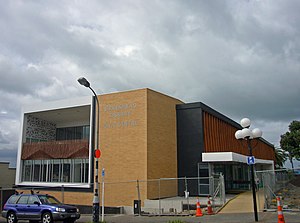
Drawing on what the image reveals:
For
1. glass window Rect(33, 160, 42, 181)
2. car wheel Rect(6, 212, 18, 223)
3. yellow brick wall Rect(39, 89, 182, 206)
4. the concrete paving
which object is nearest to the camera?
car wheel Rect(6, 212, 18, 223)

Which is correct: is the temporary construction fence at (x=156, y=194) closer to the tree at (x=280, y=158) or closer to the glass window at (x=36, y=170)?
the glass window at (x=36, y=170)

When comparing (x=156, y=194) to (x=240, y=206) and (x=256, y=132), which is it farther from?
(x=256, y=132)

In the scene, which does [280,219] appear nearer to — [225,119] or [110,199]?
[110,199]

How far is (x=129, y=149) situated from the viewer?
23.2 metres

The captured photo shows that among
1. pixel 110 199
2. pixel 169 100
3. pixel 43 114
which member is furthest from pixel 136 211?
pixel 43 114

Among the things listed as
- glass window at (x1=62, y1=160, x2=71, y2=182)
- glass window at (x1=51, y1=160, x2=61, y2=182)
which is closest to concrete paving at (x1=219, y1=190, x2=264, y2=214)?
glass window at (x1=62, y1=160, x2=71, y2=182)

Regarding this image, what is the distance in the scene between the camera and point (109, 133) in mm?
24422

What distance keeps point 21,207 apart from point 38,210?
124 cm

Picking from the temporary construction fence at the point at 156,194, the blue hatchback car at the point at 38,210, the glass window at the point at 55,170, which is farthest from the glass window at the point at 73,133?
the blue hatchback car at the point at 38,210

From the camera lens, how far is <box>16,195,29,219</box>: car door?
53.6ft

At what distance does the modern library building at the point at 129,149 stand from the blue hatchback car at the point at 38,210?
5.53 meters

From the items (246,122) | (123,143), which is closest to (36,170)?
(123,143)

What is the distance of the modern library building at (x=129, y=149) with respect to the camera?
23.0 metres

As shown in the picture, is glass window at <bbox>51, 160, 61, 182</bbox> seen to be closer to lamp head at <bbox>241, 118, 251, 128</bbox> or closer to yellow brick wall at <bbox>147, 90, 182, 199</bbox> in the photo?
yellow brick wall at <bbox>147, 90, 182, 199</bbox>
